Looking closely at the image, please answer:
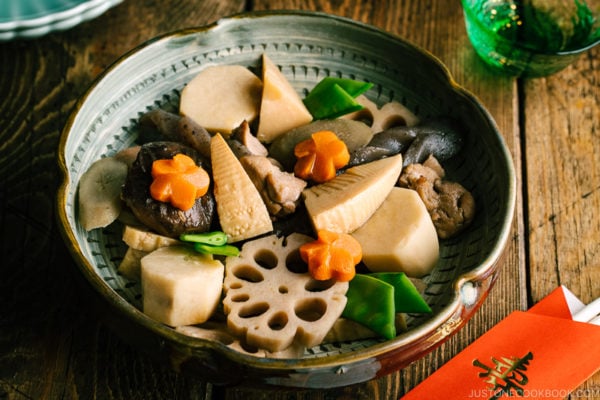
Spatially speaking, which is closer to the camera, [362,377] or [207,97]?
[362,377]

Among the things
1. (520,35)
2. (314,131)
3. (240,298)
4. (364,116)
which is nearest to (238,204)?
(240,298)

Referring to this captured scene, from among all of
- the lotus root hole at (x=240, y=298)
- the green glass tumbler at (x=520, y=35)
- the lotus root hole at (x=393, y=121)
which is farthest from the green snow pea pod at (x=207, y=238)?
the green glass tumbler at (x=520, y=35)

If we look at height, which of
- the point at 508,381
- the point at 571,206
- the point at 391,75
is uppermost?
the point at 391,75

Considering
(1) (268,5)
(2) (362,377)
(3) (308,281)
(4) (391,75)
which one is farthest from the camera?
(1) (268,5)

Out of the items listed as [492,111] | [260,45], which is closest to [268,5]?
[260,45]

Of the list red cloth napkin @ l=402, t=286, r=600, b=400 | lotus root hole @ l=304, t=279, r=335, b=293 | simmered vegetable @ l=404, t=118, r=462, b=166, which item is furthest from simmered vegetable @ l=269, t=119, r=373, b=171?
red cloth napkin @ l=402, t=286, r=600, b=400

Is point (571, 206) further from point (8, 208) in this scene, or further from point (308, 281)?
point (8, 208)
